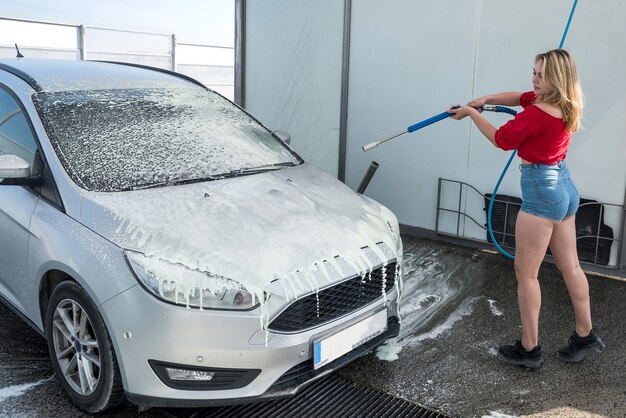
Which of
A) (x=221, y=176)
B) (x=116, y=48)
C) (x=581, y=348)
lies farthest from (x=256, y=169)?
(x=116, y=48)

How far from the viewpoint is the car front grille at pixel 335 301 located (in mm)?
2650

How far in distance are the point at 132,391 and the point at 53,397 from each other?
71 cm

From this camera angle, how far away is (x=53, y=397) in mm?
3068

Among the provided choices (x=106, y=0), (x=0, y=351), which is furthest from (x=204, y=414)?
(x=106, y=0)

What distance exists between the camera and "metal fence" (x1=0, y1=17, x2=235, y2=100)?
13273 mm

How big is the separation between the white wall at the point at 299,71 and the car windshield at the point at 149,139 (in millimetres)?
2382

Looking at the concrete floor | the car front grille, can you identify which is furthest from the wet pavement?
the car front grille

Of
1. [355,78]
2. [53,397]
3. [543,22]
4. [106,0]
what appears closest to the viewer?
[53,397]

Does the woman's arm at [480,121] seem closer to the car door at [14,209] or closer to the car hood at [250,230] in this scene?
the car hood at [250,230]

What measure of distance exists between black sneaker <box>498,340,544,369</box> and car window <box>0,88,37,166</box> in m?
2.75

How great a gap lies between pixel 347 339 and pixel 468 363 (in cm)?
99

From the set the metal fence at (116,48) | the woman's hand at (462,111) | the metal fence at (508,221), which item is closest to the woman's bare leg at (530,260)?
the woman's hand at (462,111)

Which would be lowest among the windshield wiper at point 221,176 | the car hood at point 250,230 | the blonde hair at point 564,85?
the car hood at point 250,230

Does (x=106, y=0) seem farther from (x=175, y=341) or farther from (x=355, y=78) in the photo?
(x=175, y=341)
